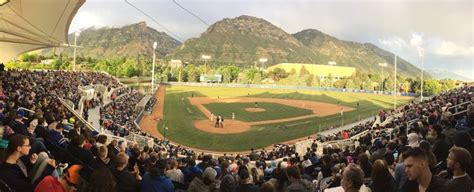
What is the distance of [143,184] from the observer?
18.4 feet

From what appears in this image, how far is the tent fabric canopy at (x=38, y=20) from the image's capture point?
64.8 feet

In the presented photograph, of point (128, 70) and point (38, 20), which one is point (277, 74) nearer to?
point (128, 70)

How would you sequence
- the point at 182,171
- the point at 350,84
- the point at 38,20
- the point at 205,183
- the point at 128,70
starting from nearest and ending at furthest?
the point at 205,183 → the point at 182,171 → the point at 38,20 → the point at 350,84 → the point at 128,70

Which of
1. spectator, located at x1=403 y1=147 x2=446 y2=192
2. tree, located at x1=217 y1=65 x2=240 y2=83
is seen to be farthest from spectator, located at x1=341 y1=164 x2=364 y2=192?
tree, located at x1=217 y1=65 x2=240 y2=83

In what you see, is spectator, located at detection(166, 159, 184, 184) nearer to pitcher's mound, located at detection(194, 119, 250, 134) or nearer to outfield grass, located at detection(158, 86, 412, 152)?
outfield grass, located at detection(158, 86, 412, 152)

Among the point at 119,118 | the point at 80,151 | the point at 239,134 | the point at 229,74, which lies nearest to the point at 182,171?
the point at 80,151

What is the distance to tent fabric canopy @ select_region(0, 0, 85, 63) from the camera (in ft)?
64.8

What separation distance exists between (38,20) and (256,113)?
34.2 m

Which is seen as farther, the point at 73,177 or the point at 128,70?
the point at 128,70

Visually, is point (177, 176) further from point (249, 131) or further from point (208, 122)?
point (208, 122)

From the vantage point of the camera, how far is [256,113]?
52.5m

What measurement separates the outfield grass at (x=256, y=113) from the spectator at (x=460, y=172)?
43.3 metres

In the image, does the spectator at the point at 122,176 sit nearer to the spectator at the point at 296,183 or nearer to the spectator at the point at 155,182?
the spectator at the point at 155,182

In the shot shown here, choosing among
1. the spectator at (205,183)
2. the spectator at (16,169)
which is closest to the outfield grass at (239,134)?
the spectator at (205,183)
